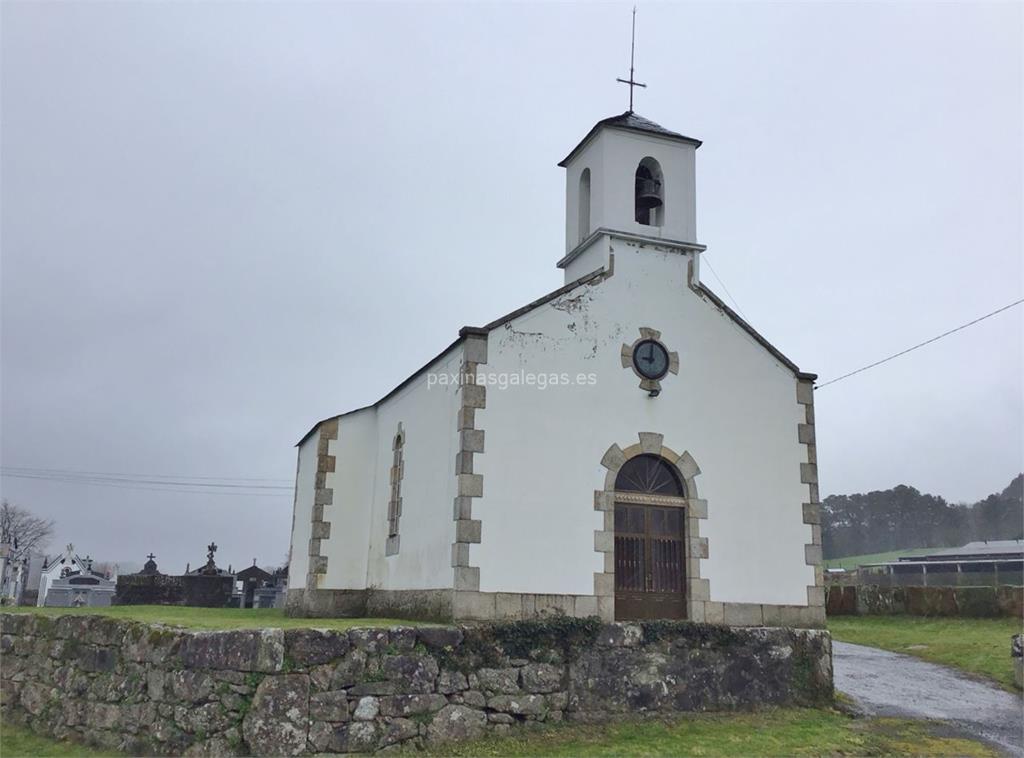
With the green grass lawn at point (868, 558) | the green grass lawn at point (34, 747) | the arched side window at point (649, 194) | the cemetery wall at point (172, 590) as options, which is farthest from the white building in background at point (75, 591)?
the green grass lawn at point (868, 558)

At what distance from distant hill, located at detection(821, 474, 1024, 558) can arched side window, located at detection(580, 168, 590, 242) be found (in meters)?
58.4

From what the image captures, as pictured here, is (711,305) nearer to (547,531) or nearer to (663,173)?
(663,173)

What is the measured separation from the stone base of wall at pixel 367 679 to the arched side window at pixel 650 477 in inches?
90.0

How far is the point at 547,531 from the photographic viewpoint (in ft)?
41.8

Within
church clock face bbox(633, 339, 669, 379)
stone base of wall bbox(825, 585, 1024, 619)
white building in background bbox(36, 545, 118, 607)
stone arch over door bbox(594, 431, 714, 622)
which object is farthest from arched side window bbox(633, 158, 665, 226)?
white building in background bbox(36, 545, 118, 607)

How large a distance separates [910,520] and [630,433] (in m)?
69.2

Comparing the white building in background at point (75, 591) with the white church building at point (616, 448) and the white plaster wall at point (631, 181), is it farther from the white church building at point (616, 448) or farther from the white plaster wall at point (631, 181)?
the white plaster wall at point (631, 181)

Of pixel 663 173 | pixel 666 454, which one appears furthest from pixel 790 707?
pixel 663 173

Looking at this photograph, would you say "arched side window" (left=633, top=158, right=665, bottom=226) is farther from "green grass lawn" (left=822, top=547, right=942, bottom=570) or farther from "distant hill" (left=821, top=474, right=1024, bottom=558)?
"distant hill" (left=821, top=474, right=1024, bottom=558)

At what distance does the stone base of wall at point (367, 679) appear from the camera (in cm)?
966

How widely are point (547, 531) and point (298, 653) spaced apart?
4269mm

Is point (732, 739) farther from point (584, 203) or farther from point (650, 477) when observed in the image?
point (584, 203)

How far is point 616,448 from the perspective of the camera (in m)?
13.5

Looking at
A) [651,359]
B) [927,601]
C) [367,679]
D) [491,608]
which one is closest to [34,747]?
[367,679]
